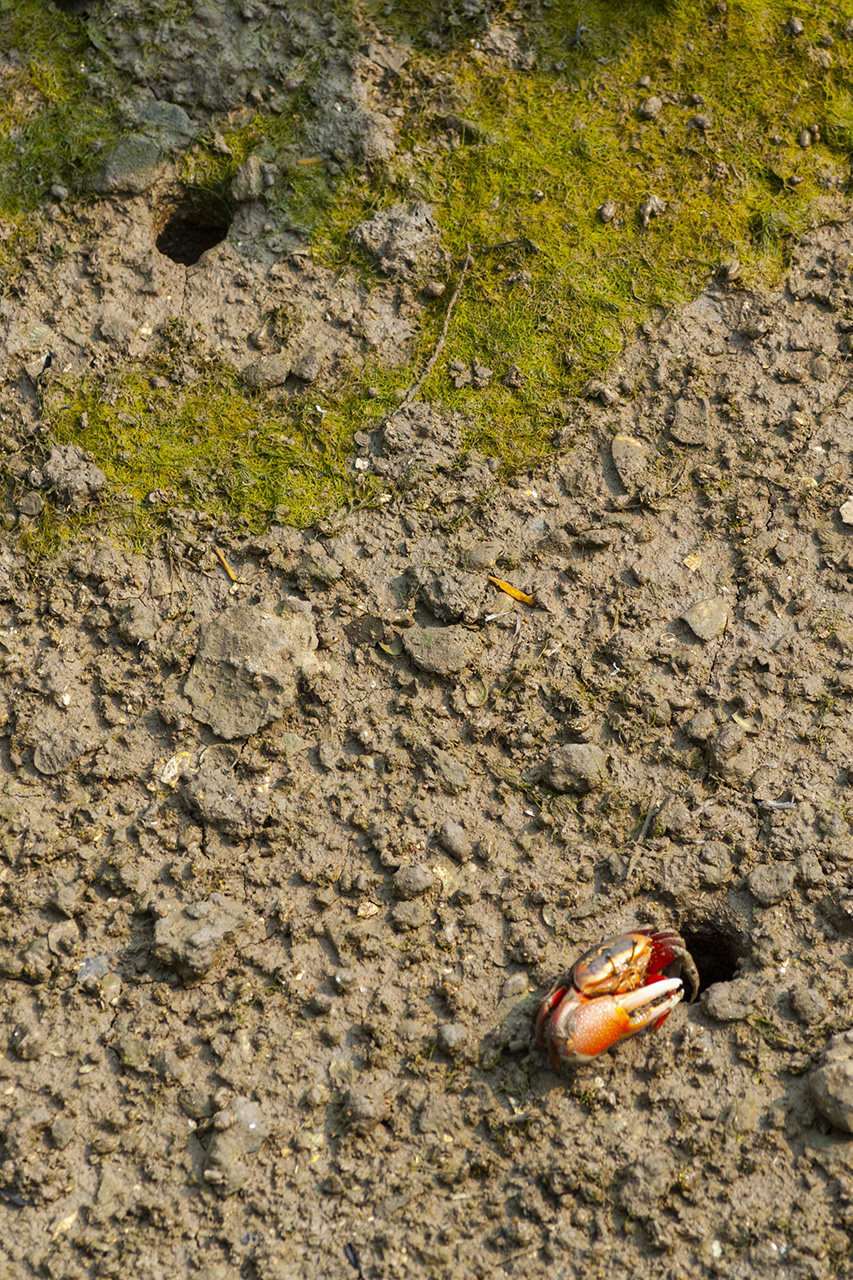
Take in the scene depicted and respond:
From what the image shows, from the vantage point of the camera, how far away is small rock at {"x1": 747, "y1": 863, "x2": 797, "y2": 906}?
2.84 metres

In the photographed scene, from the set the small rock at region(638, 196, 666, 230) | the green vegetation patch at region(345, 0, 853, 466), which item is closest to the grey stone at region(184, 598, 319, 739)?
the green vegetation patch at region(345, 0, 853, 466)

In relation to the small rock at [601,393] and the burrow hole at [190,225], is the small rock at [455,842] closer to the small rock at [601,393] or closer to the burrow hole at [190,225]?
the small rock at [601,393]

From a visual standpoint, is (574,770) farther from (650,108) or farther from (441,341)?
(650,108)

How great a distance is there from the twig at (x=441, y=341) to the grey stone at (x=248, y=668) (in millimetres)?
908

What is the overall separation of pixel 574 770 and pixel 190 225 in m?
2.65

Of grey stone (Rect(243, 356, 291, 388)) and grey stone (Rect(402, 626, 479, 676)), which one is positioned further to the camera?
grey stone (Rect(243, 356, 291, 388))

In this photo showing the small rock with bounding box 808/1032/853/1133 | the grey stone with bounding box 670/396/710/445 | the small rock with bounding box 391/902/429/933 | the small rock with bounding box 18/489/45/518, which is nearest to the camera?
the small rock with bounding box 808/1032/853/1133

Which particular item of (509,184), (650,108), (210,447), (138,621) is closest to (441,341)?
(509,184)

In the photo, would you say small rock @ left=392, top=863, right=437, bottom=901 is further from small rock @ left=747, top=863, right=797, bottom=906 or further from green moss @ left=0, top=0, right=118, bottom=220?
green moss @ left=0, top=0, right=118, bottom=220

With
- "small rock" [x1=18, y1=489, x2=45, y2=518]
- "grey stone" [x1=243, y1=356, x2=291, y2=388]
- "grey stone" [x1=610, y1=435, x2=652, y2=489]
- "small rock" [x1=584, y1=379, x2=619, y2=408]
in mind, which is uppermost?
"small rock" [x1=584, y1=379, x2=619, y2=408]

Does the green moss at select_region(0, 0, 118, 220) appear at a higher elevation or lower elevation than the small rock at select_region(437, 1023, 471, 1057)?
higher

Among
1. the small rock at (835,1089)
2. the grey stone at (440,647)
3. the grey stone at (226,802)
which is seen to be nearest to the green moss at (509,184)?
the grey stone at (440,647)

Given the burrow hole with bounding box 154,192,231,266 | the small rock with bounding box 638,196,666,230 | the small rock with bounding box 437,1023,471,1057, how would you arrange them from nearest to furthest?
the small rock with bounding box 437,1023,471,1057 < the small rock with bounding box 638,196,666,230 < the burrow hole with bounding box 154,192,231,266

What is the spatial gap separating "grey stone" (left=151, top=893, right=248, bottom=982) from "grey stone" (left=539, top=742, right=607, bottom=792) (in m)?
0.96
